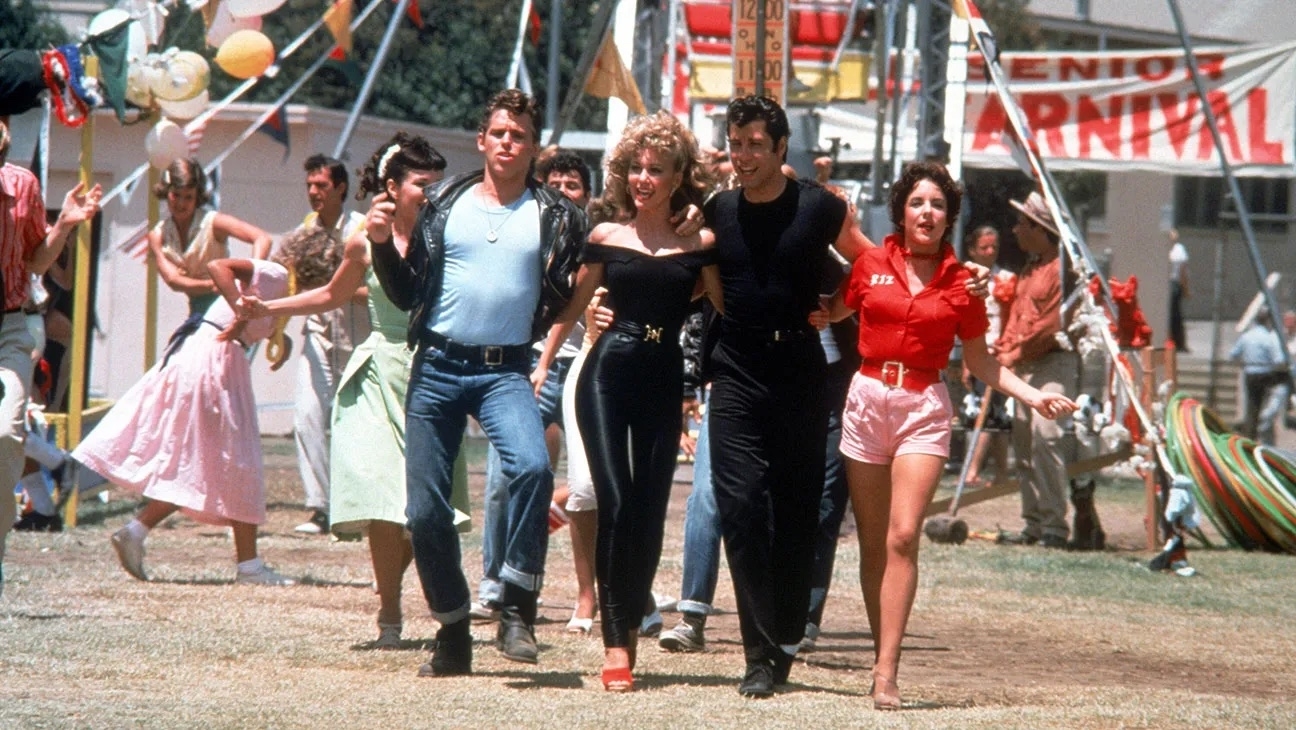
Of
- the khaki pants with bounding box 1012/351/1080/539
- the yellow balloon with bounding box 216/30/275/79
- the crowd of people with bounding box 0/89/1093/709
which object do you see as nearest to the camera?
the crowd of people with bounding box 0/89/1093/709

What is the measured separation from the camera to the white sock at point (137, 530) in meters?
8.84

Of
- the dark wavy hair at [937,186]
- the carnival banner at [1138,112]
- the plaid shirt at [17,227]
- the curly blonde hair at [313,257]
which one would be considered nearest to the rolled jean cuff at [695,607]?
the dark wavy hair at [937,186]

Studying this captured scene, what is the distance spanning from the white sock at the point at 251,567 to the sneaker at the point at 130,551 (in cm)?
42

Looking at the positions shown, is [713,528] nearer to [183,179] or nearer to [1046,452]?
[183,179]

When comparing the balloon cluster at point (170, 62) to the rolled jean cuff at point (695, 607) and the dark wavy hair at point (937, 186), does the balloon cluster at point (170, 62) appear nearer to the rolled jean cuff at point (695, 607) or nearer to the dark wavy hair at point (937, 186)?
the rolled jean cuff at point (695, 607)

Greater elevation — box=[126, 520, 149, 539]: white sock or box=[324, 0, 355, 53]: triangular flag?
box=[324, 0, 355, 53]: triangular flag

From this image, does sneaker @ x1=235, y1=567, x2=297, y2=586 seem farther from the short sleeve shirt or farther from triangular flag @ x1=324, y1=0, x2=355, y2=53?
triangular flag @ x1=324, y1=0, x2=355, y2=53

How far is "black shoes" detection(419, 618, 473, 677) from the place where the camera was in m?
6.53

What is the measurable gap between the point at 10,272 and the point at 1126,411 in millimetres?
6877

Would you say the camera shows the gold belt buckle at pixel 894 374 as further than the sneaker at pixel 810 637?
No

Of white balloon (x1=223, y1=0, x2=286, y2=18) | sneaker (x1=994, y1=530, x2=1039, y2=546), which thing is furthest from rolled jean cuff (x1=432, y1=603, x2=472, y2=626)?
sneaker (x1=994, y1=530, x2=1039, y2=546)

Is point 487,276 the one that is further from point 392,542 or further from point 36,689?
point 36,689

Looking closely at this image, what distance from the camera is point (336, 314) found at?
10734 mm

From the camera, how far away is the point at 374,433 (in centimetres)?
714
